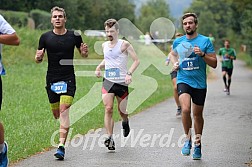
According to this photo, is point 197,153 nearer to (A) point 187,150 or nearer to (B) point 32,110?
(A) point 187,150

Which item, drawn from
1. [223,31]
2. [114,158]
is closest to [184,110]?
[114,158]

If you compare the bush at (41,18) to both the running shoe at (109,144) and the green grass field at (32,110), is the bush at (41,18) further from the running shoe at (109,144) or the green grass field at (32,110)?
the running shoe at (109,144)

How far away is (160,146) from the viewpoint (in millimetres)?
10836

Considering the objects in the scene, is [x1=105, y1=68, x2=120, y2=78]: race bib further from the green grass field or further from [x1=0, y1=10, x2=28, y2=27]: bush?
[x1=0, y1=10, x2=28, y2=27]: bush

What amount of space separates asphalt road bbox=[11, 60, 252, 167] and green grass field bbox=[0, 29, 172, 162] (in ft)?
1.51

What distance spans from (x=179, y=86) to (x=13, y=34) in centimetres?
315

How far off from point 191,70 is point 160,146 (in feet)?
5.71

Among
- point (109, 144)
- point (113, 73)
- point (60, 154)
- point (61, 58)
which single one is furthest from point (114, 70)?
point (60, 154)

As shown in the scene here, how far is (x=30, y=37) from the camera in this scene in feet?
129

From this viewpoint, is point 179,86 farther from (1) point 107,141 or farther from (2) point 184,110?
(1) point 107,141

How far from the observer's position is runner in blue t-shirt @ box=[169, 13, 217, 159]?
951 centimetres

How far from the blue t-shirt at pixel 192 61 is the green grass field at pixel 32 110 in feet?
8.51

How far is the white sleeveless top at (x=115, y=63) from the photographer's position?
1071 centimetres

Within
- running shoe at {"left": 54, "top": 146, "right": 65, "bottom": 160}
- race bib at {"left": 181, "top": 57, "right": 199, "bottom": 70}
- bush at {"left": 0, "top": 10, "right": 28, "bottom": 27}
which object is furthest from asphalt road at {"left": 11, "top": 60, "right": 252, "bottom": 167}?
bush at {"left": 0, "top": 10, "right": 28, "bottom": 27}
